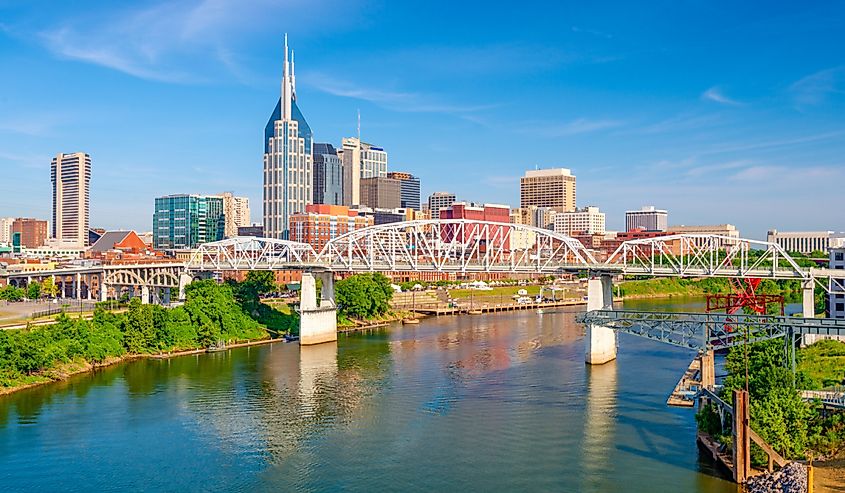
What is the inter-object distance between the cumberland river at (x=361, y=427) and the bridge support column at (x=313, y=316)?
7956mm

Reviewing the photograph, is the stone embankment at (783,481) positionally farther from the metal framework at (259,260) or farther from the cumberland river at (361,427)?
the metal framework at (259,260)

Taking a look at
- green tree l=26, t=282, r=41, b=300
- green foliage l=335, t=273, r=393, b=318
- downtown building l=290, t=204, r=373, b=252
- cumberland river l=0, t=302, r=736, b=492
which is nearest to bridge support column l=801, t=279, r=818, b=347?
cumberland river l=0, t=302, r=736, b=492

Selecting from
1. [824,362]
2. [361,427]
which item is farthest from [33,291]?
[824,362]

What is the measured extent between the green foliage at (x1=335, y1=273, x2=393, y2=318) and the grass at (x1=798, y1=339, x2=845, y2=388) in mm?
44364

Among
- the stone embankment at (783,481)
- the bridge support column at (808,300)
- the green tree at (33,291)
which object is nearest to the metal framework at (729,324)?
the stone embankment at (783,481)

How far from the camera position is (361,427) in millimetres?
38906

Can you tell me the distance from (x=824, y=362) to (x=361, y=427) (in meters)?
27.3

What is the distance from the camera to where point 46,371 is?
4906cm

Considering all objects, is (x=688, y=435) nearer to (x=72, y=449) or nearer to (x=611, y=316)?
(x=611, y=316)

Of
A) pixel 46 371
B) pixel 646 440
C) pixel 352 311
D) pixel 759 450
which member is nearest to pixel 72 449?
pixel 46 371

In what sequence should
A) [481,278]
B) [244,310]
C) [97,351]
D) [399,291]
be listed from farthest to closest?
1. [481,278]
2. [399,291]
3. [244,310]
4. [97,351]

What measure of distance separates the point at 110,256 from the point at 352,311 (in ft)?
165

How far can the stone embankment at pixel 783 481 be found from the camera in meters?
26.8

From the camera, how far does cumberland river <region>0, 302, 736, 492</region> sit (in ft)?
→ 102
